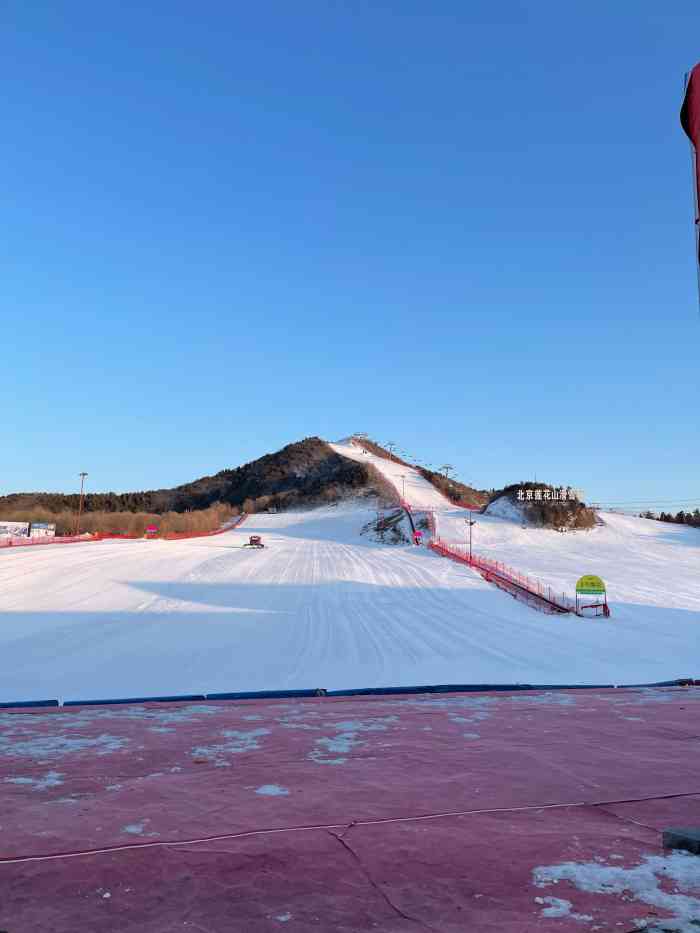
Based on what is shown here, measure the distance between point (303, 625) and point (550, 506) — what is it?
45.0m

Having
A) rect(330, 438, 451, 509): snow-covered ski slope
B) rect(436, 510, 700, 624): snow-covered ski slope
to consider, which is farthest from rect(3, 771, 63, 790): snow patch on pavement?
rect(330, 438, 451, 509): snow-covered ski slope

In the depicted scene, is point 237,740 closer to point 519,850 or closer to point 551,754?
point 551,754

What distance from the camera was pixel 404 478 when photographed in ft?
357

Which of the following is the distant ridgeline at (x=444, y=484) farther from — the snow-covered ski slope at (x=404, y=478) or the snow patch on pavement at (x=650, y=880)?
the snow patch on pavement at (x=650, y=880)

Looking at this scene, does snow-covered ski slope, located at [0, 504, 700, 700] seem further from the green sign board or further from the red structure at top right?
the red structure at top right

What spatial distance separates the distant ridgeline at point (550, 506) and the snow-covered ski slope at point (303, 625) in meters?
18.0

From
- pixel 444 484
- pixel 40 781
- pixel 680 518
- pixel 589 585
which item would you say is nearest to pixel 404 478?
pixel 444 484

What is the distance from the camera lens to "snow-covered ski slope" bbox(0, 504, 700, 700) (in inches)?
550

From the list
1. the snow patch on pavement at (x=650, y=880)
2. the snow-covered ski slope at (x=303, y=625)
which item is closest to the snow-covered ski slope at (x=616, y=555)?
the snow-covered ski slope at (x=303, y=625)

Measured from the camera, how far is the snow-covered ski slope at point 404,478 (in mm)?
89062

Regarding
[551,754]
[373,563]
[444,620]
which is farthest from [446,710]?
[373,563]

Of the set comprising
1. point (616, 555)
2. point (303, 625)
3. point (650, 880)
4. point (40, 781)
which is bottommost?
point (303, 625)

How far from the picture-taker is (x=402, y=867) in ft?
9.09

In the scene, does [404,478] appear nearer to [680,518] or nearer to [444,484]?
[444,484]
